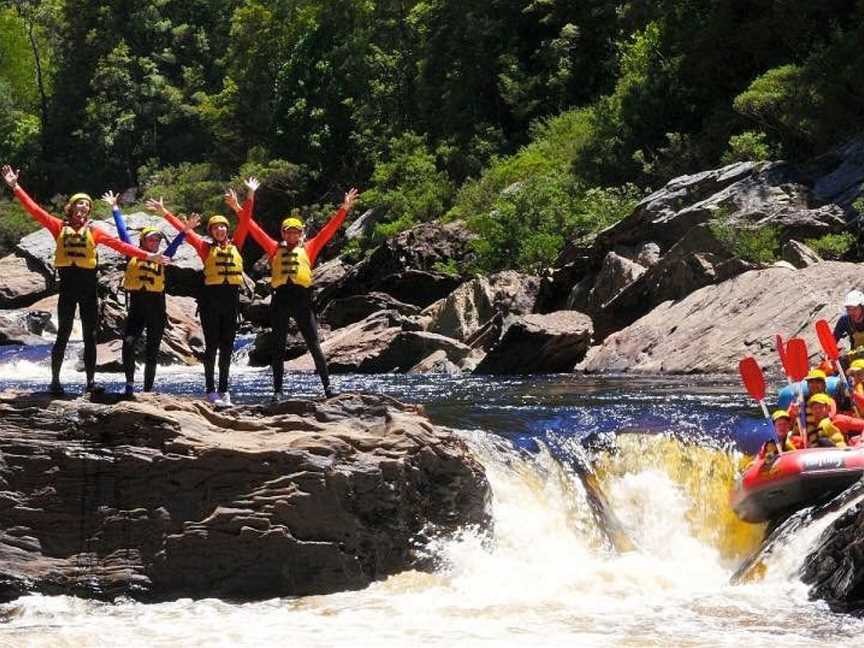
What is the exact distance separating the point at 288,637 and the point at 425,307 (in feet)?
65.7

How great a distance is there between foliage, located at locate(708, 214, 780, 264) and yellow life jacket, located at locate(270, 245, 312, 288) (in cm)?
1132

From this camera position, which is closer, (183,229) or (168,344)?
(183,229)

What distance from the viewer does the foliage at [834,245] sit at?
20672 millimetres

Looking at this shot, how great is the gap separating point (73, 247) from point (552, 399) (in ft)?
21.9

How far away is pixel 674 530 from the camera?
11.4m

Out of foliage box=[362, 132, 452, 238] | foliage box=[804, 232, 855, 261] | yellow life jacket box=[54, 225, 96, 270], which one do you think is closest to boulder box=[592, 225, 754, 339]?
foliage box=[804, 232, 855, 261]

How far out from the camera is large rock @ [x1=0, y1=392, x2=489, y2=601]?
375 inches

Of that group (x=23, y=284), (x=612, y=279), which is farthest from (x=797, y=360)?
(x=23, y=284)

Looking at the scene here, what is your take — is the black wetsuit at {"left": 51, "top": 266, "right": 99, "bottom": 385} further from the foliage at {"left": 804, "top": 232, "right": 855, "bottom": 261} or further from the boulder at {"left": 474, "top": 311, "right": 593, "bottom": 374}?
the foliage at {"left": 804, "top": 232, "right": 855, "bottom": 261}

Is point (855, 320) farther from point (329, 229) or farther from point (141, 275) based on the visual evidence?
point (141, 275)

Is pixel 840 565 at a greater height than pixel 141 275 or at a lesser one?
lesser

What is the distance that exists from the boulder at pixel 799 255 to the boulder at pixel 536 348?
3285mm

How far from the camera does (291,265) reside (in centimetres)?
1109

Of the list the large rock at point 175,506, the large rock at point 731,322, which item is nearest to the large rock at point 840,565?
the large rock at point 175,506
